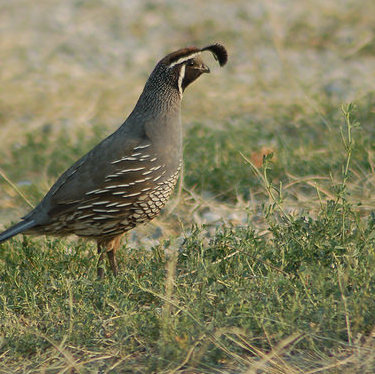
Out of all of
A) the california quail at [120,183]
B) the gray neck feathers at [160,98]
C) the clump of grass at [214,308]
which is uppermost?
the gray neck feathers at [160,98]

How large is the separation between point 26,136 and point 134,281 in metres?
3.70

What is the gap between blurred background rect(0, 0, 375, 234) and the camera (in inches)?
206

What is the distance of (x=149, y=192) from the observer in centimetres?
397

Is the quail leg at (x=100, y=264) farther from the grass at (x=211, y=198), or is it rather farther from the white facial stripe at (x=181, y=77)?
the white facial stripe at (x=181, y=77)

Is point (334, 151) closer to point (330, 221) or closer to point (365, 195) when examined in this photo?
point (365, 195)

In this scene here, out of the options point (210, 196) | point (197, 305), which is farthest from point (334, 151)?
point (197, 305)

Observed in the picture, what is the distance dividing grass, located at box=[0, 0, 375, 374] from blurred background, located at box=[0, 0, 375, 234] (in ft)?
0.08

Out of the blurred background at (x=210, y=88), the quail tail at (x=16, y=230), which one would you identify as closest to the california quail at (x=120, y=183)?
the quail tail at (x=16, y=230)

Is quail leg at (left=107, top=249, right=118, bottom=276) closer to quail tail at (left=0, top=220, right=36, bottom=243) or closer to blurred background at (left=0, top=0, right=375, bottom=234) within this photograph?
quail tail at (left=0, top=220, right=36, bottom=243)

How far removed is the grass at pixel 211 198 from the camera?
3010 mm

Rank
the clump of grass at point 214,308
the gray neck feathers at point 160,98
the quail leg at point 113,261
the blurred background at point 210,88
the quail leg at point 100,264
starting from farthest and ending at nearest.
A: the blurred background at point 210,88 < the gray neck feathers at point 160,98 < the quail leg at point 113,261 < the quail leg at point 100,264 < the clump of grass at point 214,308

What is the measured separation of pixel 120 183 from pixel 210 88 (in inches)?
169

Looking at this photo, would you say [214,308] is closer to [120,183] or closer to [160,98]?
[120,183]

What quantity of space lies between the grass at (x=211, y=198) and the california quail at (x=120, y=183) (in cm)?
14
